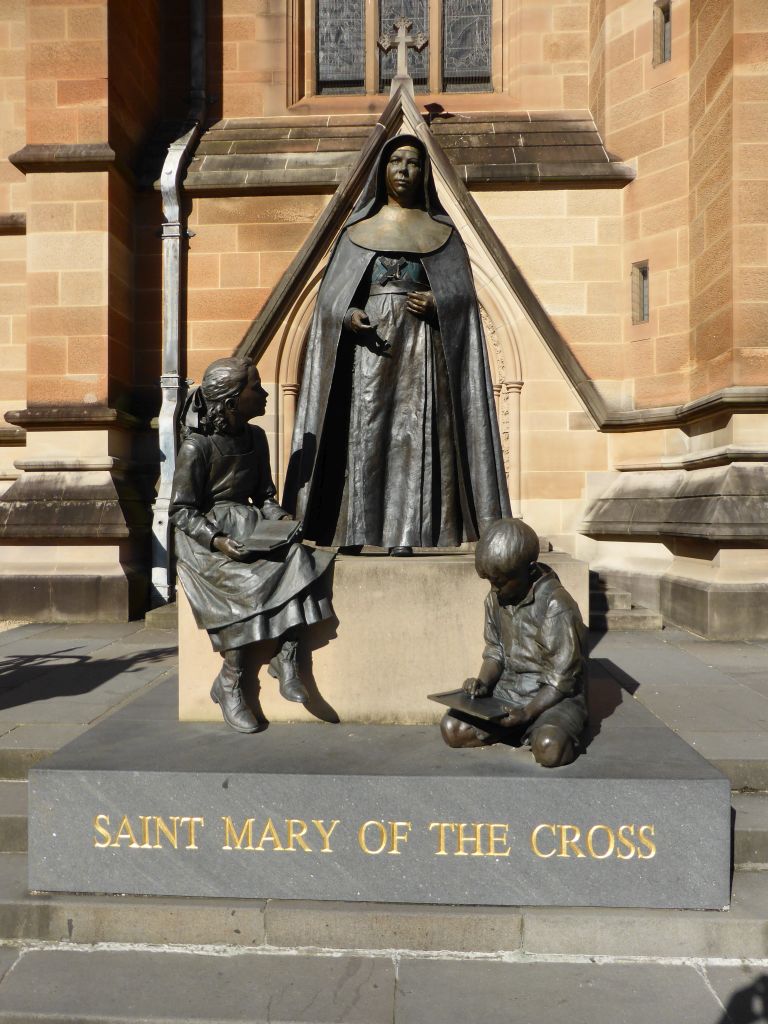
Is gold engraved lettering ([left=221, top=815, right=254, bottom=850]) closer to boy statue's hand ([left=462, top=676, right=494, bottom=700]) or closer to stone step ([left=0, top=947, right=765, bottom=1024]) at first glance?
stone step ([left=0, top=947, right=765, bottom=1024])

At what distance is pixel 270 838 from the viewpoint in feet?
9.12

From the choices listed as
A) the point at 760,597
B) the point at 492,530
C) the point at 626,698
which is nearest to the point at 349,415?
the point at 492,530

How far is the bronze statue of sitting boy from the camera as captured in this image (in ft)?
9.79

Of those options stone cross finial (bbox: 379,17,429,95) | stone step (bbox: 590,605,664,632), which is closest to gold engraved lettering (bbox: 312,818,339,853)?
stone step (bbox: 590,605,664,632)

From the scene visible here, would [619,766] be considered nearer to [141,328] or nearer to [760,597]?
[760,597]

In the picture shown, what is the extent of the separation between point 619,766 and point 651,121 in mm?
7545

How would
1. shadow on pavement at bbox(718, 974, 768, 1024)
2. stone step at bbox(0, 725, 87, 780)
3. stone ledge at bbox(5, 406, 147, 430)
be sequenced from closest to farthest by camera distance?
1. shadow on pavement at bbox(718, 974, 768, 1024)
2. stone step at bbox(0, 725, 87, 780)
3. stone ledge at bbox(5, 406, 147, 430)

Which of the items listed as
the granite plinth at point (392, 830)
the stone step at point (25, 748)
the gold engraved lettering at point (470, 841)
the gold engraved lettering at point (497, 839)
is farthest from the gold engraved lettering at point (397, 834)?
the stone step at point (25, 748)

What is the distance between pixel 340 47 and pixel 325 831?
9898 mm

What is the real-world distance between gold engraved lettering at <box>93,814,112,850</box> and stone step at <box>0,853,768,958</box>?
0.18m

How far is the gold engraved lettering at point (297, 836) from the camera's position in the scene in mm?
2773

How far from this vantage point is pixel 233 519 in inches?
138

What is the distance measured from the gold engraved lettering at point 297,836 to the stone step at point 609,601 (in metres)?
5.03

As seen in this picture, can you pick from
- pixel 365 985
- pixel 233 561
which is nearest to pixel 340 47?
pixel 233 561
